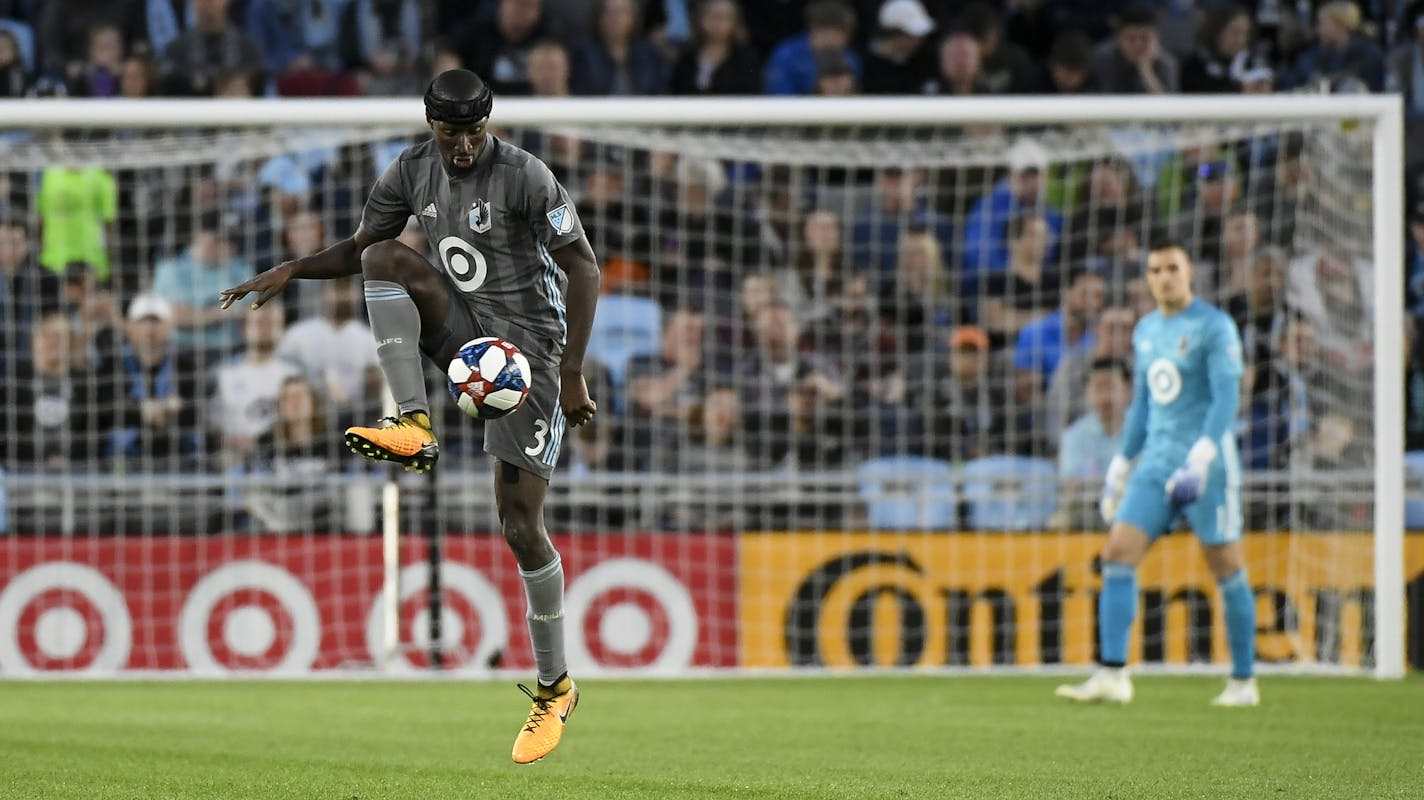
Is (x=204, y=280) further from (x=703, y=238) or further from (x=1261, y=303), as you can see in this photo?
(x=1261, y=303)

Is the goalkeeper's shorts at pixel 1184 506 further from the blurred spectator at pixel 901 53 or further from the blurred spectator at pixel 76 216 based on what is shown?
the blurred spectator at pixel 76 216

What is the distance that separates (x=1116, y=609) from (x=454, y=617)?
3.84 metres

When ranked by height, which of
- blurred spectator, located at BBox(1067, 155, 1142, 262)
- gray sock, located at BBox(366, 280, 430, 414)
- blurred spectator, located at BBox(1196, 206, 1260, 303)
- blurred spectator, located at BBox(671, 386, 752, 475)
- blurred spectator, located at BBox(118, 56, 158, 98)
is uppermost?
blurred spectator, located at BBox(118, 56, 158, 98)

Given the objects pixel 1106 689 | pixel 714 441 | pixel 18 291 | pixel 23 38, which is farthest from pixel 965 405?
pixel 23 38

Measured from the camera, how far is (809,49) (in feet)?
47.6

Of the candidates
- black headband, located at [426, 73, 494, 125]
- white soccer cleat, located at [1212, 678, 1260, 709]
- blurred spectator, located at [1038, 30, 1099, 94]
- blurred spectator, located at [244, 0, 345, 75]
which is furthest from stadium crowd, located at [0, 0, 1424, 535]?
black headband, located at [426, 73, 494, 125]

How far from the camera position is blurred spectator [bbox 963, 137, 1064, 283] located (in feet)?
41.3

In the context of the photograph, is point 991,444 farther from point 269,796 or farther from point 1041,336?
point 269,796

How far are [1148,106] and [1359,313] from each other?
6.06ft

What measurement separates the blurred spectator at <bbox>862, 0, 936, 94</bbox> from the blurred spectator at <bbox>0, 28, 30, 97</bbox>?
6008 millimetres

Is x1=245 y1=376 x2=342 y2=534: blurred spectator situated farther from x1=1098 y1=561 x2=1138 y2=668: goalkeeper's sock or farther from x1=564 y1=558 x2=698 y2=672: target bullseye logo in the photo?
x1=1098 y1=561 x2=1138 y2=668: goalkeeper's sock

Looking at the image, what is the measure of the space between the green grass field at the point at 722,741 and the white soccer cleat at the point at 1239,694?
16 cm

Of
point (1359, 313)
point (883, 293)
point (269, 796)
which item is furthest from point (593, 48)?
point (269, 796)

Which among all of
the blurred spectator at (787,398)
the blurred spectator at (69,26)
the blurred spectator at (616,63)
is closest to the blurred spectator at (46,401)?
the blurred spectator at (69,26)
